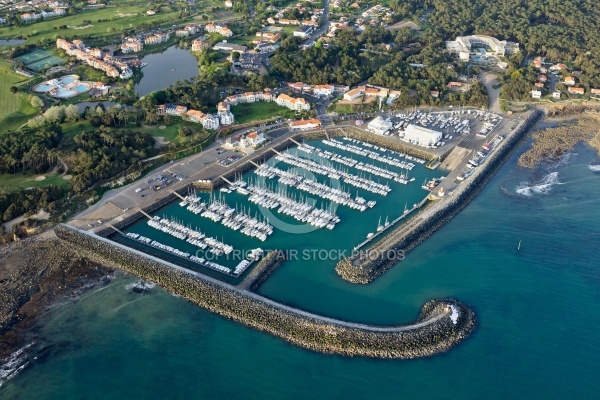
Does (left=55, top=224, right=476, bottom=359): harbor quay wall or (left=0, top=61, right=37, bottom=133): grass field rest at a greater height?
(left=0, top=61, right=37, bottom=133): grass field

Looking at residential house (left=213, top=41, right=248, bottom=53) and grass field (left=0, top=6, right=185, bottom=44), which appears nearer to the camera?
residential house (left=213, top=41, right=248, bottom=53)

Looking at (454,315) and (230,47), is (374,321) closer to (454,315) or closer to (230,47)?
(454,315)

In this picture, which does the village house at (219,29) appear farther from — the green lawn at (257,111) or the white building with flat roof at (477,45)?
the white building with flat roof at (477,45)

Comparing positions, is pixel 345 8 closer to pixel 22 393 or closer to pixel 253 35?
pixel 253 35

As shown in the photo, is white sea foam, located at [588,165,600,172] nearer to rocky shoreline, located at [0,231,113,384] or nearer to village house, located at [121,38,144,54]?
rocky shoreline, located at [0,231,113,384]

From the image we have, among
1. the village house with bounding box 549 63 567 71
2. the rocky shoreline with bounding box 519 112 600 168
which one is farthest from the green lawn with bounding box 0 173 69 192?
the village house with bounding box 549 63 567 71

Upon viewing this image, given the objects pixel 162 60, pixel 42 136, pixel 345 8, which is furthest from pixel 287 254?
pixel 345 8
